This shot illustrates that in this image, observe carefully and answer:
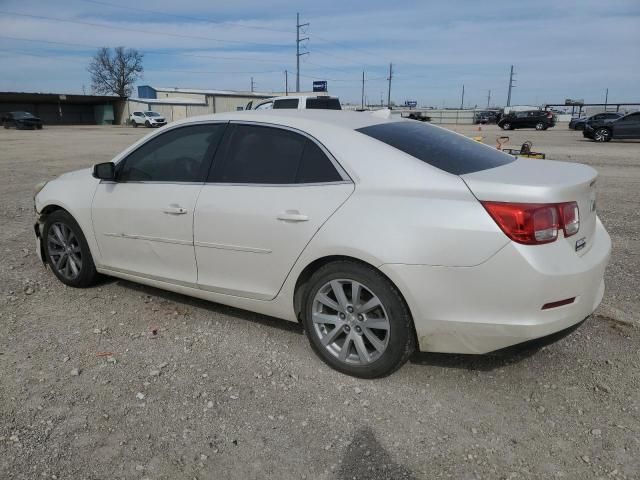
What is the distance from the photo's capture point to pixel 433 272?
9.25 ft

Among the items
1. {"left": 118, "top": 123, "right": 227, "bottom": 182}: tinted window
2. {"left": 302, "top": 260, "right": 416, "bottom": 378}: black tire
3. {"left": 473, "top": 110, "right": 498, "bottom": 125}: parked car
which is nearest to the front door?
{"left": 118, "top": 123, "right": 227, "bottom": 182}: tinted window

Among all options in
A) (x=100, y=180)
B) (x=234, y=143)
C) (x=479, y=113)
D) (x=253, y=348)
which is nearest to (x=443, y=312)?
(x=253, y=348)

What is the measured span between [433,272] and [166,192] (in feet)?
6.92

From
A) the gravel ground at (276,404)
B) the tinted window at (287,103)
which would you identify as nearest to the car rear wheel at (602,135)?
the tinted window at (287,103)

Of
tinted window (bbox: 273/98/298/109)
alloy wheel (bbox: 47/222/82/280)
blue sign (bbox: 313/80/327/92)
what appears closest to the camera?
alloy wheel (bbox: 47/222/82/280)

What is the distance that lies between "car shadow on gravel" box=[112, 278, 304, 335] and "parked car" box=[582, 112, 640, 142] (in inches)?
1045

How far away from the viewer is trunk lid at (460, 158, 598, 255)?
273 centimetres

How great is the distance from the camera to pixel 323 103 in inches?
747

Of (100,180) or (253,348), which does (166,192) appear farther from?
(253,348)

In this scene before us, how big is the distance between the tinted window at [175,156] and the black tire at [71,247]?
30.1 inches

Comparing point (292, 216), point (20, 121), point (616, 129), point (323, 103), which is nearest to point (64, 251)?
point (292, 216)

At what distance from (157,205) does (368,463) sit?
2384mm

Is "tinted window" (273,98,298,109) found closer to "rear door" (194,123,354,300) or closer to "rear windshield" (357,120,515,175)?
"rear windshield" (357,120,515,175)

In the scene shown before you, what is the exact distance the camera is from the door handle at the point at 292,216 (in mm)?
3201
